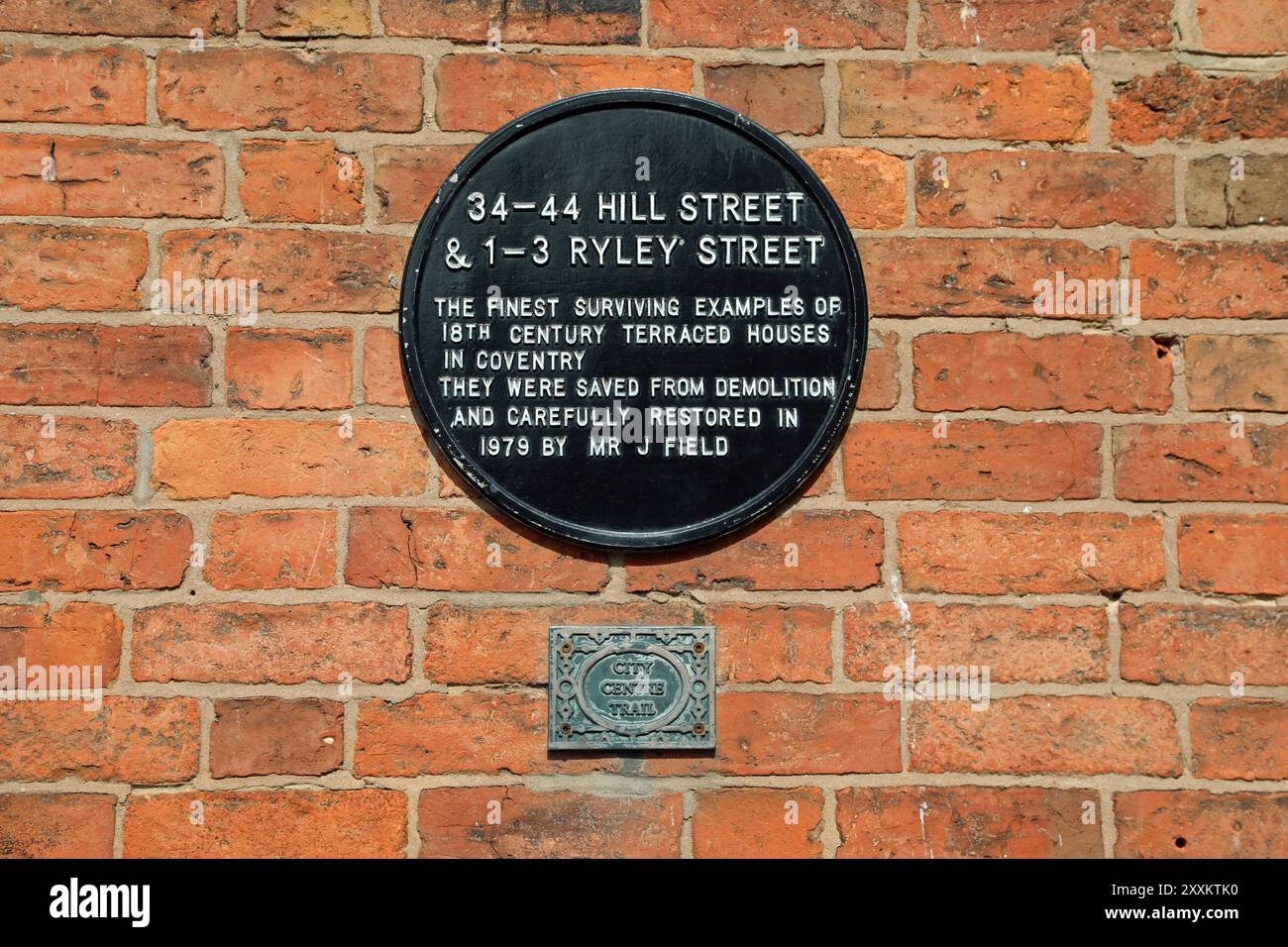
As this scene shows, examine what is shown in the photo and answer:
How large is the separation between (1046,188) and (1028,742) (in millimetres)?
950

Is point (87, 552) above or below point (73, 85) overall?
below

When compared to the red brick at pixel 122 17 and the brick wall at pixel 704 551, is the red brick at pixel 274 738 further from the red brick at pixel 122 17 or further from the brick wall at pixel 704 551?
the red brick at pixel 122 17

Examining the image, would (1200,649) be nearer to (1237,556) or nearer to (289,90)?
(1237,556)

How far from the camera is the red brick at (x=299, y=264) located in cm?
220

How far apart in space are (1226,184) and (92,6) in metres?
1.97

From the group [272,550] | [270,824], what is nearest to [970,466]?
[272,550]

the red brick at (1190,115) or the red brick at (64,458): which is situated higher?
the red brick at (1190,115)

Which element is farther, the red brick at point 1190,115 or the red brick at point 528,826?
the red brick at point 1190,115

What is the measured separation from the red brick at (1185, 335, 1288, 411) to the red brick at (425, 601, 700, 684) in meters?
1.04

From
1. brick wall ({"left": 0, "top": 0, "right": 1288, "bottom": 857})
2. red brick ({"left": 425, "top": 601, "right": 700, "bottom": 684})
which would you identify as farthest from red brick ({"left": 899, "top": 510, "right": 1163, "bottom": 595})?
red brick ({"left": 425, "top": 601, "right": 700, "bottom": 684})

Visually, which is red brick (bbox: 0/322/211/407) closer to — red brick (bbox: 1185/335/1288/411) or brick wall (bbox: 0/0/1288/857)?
brick wall (bbox: 0/0/1288/857)

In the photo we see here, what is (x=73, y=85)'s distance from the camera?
2201 mm

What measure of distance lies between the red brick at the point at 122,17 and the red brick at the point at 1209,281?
1.63 m

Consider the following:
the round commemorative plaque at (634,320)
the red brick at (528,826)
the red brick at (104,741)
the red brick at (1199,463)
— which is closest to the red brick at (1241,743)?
the red brick at (1199,463)
